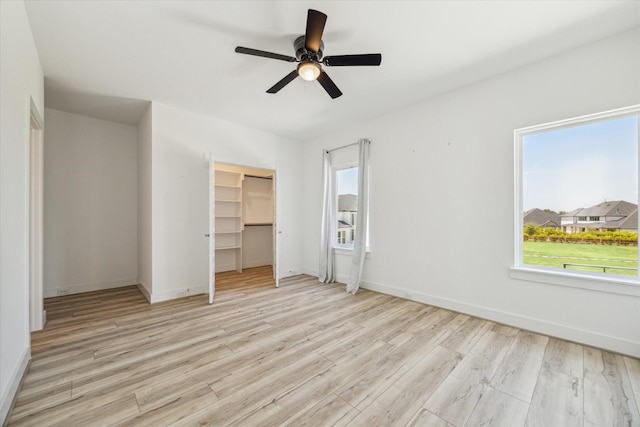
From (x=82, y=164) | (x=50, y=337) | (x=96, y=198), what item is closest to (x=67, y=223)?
(x=96, y=198)

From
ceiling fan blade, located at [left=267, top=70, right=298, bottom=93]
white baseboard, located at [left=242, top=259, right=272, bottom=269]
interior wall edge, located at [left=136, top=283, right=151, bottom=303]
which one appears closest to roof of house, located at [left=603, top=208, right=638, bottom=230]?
ceiling fan blade, located at [left=267, top=70, right=298, bottom=93]

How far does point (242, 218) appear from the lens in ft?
18.7

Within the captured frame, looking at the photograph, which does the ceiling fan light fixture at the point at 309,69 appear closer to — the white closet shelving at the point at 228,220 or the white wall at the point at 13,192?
the white wall at the point at 13,192

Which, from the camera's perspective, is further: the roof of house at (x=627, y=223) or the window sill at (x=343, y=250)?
the window sill at (x=343, y=250)

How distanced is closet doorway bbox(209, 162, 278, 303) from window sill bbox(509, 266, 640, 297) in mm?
4323

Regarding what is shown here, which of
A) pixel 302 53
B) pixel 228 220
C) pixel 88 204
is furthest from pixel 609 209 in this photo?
pixel 88 204

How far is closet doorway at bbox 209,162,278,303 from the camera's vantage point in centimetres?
546

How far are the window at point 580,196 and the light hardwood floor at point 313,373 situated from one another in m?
0.81

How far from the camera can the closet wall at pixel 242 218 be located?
18.0 feet

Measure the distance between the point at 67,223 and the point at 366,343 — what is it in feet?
15.8

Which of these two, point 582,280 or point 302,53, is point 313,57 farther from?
point 582,280

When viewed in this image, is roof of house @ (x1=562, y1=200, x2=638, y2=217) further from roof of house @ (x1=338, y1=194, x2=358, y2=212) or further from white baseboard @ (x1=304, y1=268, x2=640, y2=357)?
roof of house @ (x1=338, y1=194, x2=358, y2=212)

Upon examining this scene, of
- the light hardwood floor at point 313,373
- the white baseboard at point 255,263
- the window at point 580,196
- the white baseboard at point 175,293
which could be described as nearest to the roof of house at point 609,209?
the window at point 580,196

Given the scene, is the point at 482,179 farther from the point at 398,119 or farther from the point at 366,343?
the point at 366,343
